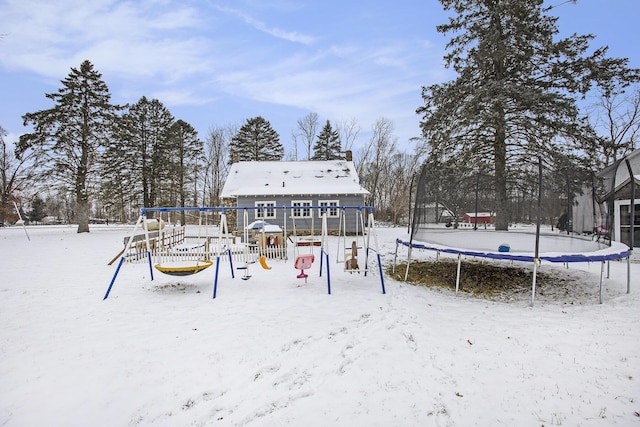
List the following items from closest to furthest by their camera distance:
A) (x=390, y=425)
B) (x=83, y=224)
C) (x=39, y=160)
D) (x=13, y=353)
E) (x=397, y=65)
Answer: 1. (x=390, y=425)
2. (x=13, y=353)
3. (x=397, y=65)
4. (x=39, y=160)
5. (x=83, y=224)

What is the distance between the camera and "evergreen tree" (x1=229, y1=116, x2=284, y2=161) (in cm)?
3822

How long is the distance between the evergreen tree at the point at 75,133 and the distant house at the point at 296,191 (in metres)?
10.3

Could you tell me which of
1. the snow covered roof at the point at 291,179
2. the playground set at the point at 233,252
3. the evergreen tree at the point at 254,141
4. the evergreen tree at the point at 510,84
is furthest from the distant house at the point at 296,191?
the evergreen tree at the point at 254,141

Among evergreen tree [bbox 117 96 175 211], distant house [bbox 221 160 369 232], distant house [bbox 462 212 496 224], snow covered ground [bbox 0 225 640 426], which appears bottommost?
snow covered ground [bbox 0 225 640 426]

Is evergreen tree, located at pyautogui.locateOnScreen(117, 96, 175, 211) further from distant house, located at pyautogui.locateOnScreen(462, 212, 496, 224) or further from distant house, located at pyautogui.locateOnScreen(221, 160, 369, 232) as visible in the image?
distant house, located at pyautogui.locateOnScreen(462, 212, 496, 224)

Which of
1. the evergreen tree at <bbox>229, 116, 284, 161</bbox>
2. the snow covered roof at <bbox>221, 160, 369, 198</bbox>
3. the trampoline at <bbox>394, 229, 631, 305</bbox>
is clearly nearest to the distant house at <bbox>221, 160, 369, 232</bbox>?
the snow covered roof at <bbox>221, 160, 369, 198</bbox>

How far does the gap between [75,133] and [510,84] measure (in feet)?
88.3

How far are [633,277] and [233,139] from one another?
37.5m

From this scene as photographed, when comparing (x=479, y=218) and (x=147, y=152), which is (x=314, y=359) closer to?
(x=479, y=218)

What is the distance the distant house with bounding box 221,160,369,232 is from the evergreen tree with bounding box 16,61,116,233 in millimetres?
10341

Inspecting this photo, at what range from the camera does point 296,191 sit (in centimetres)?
1953

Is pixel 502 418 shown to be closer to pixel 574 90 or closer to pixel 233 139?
pixel 574 90

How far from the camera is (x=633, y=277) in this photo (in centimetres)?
837

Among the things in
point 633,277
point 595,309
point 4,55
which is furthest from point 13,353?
point 633,277
